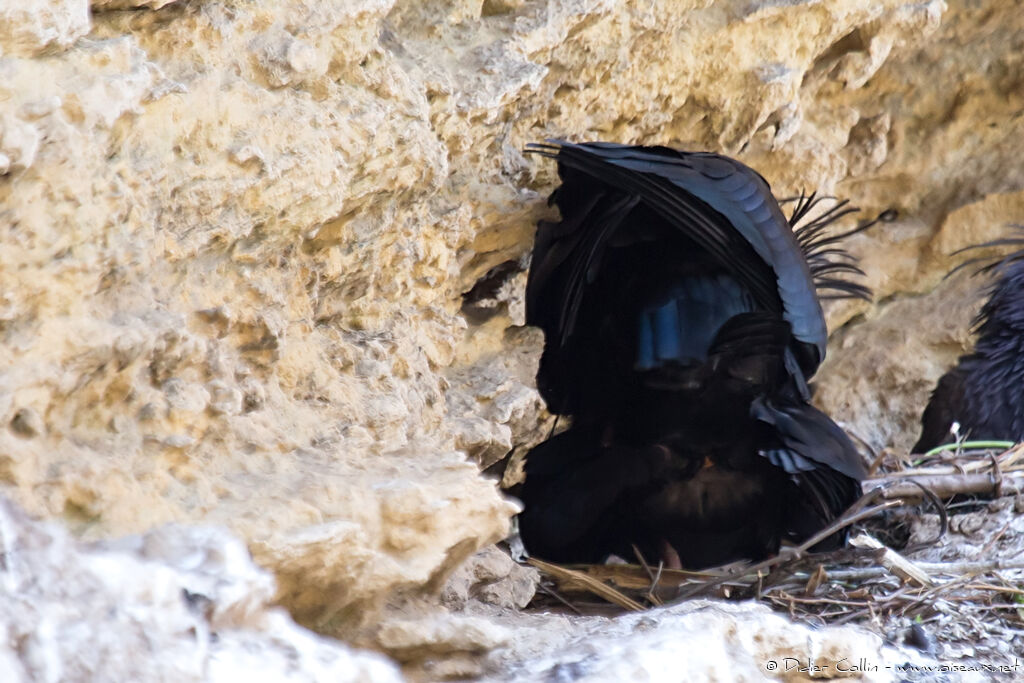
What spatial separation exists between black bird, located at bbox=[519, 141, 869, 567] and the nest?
13 cm

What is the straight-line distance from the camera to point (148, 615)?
1.28 m

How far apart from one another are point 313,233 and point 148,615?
109 centimetres

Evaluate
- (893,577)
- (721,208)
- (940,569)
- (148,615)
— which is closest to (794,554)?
(893,577)

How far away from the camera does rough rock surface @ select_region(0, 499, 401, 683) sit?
1.20 metres

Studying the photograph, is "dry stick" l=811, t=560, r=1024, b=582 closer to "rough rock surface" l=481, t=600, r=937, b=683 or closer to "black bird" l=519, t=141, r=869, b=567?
"black bird" l=519, t=141, r=869, b=567

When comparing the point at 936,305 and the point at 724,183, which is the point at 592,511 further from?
the point at 936,305

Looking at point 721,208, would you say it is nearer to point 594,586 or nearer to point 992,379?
point 594,586

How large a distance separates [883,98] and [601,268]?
2232 millimetres

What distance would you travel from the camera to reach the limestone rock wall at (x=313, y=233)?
157cm

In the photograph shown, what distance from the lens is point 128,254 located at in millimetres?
1701

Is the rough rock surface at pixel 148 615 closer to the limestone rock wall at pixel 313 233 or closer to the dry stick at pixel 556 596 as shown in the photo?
the limestone rock wall at pixel 313 233

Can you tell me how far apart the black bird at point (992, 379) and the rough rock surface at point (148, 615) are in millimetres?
3876

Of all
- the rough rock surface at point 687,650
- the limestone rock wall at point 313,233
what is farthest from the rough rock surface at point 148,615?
the rough rock surface at point 687,650

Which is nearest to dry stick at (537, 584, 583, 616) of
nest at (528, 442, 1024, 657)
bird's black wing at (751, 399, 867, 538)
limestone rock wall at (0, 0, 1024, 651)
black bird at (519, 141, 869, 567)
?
nest at (528, 442, 1024, 657)
